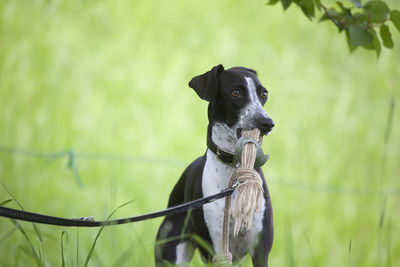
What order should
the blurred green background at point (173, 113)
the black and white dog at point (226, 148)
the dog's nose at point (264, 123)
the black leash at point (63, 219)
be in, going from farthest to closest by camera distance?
the blurred green background at point (173, 113) < the black and white dog at point (226, 148) < the dog's nose at point (264, 123) < the black leash at point (63, 219)

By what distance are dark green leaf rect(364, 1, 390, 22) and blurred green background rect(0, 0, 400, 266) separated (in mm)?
1760

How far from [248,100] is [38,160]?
265cm

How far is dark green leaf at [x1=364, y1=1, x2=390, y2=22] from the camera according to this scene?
2383mm

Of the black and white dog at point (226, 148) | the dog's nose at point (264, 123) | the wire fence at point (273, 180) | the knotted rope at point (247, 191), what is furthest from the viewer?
the wire fence at point (273, 180)

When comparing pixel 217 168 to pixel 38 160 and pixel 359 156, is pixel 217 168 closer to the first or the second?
pixel 38 160

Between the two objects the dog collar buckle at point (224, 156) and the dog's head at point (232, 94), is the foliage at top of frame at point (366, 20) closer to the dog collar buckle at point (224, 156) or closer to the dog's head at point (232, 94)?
the dog's head at point (232, 94)

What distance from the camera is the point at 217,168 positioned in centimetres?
215

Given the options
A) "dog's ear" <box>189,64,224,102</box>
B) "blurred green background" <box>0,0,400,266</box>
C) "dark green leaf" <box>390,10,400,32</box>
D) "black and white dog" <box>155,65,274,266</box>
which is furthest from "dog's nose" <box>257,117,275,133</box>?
"blurred green background" <box>0,0,400,266</box>

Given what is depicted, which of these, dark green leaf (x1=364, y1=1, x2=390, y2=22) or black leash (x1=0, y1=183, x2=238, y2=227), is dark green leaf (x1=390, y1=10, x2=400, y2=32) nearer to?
dark green leaf (x1=364, y1=1, x2=390, y2=22)

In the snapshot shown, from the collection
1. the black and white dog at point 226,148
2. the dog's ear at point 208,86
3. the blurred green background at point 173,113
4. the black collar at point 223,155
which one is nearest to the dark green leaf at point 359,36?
the black and white dog at point 226,148

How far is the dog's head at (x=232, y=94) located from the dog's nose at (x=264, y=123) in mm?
52

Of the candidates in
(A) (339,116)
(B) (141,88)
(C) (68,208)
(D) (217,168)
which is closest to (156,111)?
(B) (141,88)

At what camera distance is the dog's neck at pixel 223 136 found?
2.12 metres

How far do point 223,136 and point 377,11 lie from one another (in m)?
0.90
